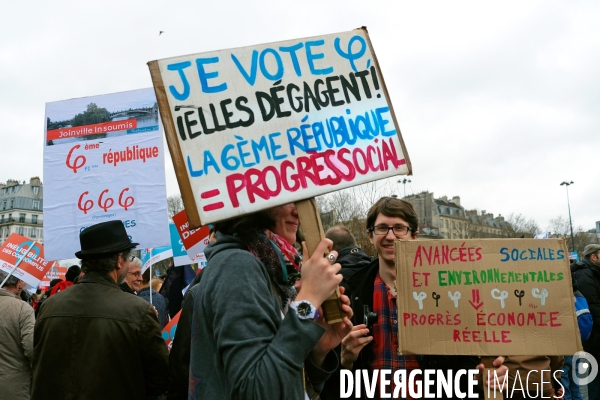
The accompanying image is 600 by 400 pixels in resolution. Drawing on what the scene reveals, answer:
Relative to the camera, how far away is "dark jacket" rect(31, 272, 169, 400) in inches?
128

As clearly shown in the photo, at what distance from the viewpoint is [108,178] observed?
218 inches

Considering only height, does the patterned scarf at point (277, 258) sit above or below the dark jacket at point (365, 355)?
above

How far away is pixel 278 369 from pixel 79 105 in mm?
4828

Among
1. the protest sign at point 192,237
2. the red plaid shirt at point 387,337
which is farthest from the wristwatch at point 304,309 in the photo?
the protest sign at point 192,237

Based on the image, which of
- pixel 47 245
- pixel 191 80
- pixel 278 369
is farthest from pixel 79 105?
pixel 278 369

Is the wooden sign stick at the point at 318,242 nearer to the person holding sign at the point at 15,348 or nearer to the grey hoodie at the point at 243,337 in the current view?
the grey hoodie at the point at 243,337

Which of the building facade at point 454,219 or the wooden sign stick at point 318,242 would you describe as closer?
the wooden sign stick at point 318,242

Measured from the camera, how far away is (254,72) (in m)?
2.24

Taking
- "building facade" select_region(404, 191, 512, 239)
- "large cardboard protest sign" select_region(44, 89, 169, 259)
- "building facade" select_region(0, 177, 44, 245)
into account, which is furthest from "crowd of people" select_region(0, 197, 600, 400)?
"building facade" select_region(0, 177, 44, 245)

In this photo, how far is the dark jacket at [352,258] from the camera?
410 cm

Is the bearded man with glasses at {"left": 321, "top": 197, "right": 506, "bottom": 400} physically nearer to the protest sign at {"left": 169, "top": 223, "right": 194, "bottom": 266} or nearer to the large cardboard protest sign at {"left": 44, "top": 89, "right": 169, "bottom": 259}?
the large cardboard protest sign at {"left": 44, "top": 89, "right": 169, "bottom": 259}

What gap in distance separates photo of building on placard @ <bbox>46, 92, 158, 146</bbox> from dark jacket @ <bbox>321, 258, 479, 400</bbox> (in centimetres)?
301

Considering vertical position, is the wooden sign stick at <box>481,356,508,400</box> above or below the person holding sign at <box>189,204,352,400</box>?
below

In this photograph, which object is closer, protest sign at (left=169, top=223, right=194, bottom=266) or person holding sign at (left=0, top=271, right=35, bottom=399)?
person holding sign at (left=0, top=271, right=35, bottom=399)
